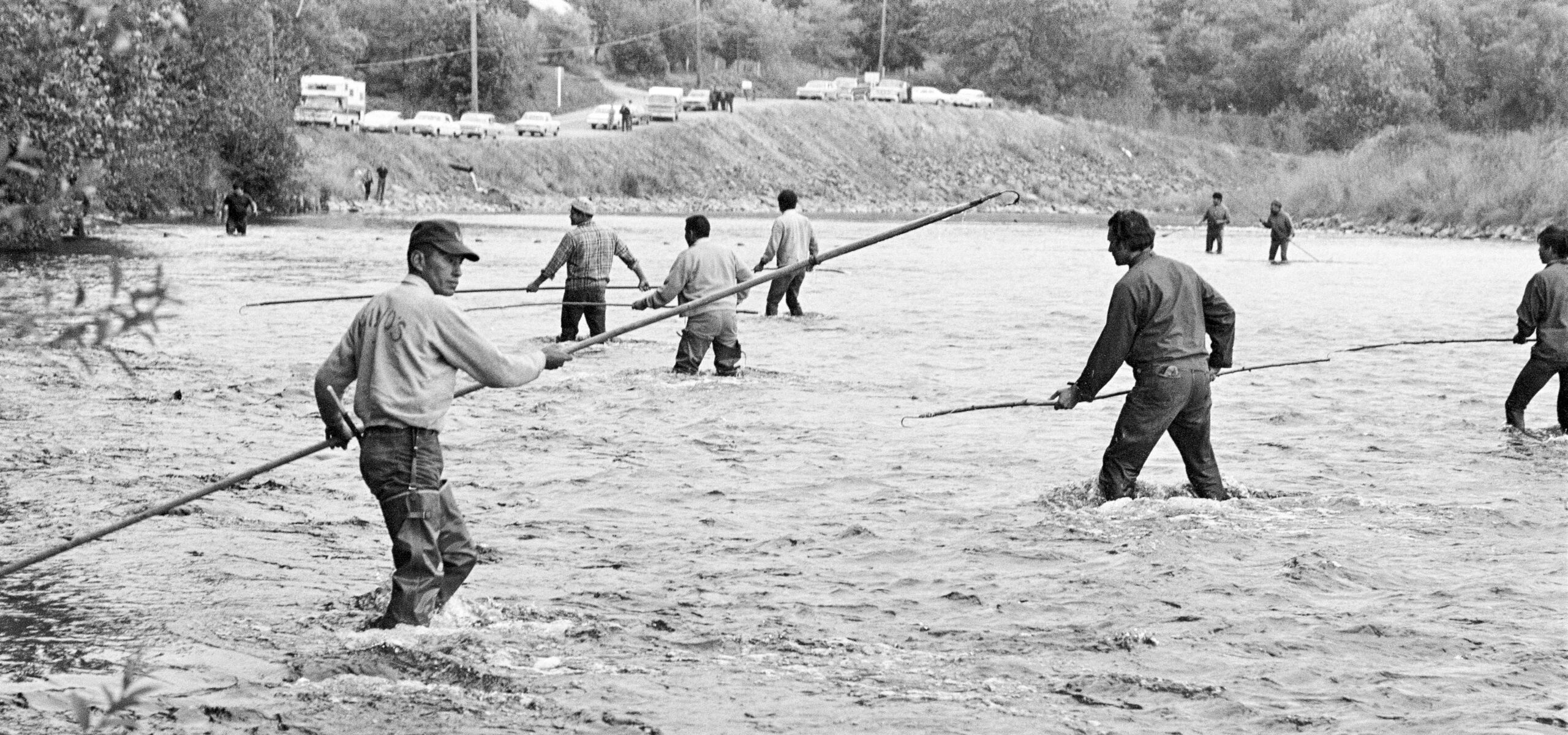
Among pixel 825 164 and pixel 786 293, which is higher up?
pixel 825 164

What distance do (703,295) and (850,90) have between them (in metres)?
83.5

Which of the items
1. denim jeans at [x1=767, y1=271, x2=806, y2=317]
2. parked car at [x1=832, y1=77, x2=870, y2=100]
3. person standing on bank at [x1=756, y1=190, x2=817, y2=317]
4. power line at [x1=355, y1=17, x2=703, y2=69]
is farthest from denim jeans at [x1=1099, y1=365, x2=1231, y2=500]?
parked car at [x1=832, y1=77, x2=870, y2=100]

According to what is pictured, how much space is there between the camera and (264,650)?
284 inches

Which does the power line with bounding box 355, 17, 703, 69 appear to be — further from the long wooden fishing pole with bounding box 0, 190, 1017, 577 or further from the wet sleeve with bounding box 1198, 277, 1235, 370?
the long wooden fishing pole with bounding box 0, 190, 1017, 577

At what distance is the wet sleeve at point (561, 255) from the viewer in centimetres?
1581

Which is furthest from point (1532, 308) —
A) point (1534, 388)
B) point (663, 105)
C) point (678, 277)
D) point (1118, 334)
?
point (663, 105)

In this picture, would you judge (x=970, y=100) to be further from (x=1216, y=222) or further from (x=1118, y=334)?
(x=1118, y=334)

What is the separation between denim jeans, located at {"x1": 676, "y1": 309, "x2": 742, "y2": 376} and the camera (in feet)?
49.9

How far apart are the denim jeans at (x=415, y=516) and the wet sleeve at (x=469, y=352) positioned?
1.01 ft

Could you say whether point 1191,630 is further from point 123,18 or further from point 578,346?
point 123,18

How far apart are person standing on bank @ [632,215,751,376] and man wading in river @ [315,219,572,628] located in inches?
268

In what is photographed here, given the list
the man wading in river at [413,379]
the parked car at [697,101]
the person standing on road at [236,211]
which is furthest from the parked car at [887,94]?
the man wading in river at [413,379]

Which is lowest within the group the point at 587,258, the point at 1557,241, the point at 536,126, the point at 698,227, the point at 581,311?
the point at 581,311

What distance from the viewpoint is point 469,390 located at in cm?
773
